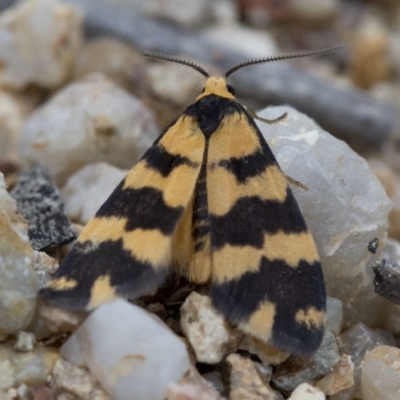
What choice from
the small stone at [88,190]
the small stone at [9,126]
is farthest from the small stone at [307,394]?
the small stone at [9,126]

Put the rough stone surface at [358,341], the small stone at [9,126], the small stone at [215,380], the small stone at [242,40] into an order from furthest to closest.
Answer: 1. the small stone at [242,40]
2. the small stone at [9,126]
3. the rough stone surface at [358,341]
4. the small stone at [215,380]

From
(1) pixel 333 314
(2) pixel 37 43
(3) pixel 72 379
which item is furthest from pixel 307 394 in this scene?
(2) pixel 37 43

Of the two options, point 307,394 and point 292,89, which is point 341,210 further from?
point 292,89

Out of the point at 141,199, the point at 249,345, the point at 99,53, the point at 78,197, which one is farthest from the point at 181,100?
the point at 249,345

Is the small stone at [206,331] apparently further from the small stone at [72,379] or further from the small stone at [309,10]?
the small stone at [309,10]

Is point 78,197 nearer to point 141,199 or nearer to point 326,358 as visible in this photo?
point 141,199

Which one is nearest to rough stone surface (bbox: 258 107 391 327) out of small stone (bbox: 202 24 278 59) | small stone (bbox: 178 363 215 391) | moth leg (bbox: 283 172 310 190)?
moth leg (bbox: 283 172 310 190)
